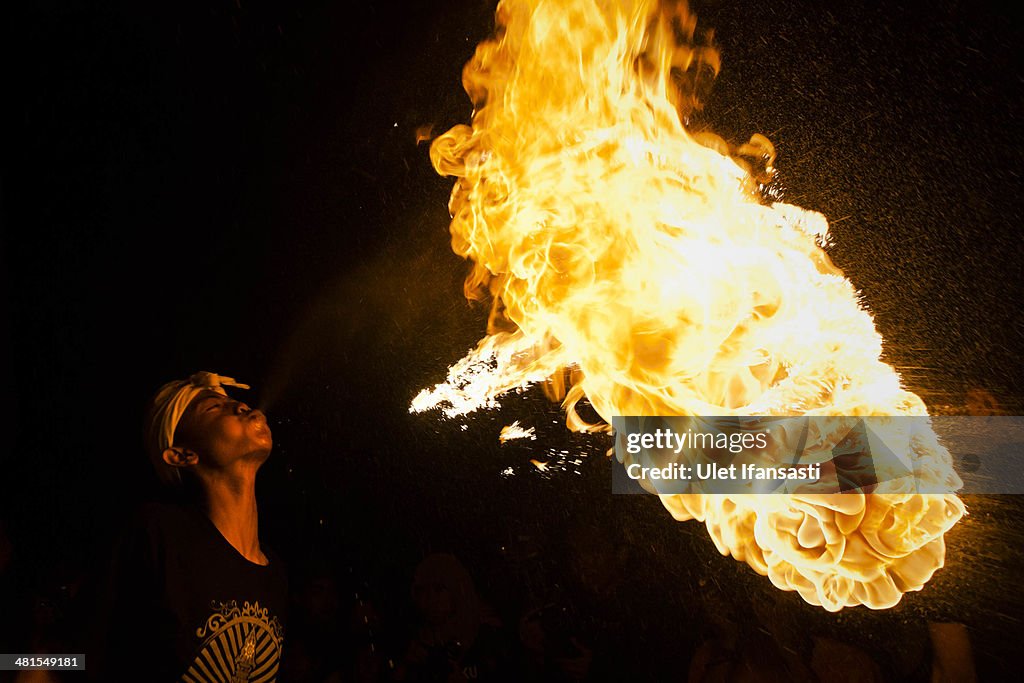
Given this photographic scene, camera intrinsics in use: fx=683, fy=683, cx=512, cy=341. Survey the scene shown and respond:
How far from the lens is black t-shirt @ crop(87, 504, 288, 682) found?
7.52 ft

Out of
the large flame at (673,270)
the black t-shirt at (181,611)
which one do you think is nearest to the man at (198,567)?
the black t-shirt at (181,611)

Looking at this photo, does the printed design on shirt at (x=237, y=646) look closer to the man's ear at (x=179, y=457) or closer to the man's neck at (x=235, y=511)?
the man's neck at (x=235, y=511)

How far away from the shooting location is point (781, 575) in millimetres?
2469

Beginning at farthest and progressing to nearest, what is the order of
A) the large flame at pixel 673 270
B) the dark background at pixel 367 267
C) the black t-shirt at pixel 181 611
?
the dark background at pixel 367 267, the large flame at pixel 673 270, the black t-shirt at pixel 181 611

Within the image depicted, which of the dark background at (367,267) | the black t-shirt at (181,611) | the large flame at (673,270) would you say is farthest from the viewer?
the dark background at (367,267)

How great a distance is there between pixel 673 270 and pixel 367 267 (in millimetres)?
1524

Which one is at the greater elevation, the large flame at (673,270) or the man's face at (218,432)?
the large flame at (673,270)

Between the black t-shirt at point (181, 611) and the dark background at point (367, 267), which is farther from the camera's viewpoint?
the dark background at point (367, 267)

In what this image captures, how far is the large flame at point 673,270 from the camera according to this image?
2.43 metres

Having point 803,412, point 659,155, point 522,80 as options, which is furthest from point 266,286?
point 803,412

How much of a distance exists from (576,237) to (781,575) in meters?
1.46

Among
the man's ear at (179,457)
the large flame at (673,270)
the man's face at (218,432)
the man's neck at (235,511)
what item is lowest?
the man's neck at (235,511)

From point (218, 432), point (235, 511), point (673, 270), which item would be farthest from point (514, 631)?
point (673, 270)

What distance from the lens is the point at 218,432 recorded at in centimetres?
266
